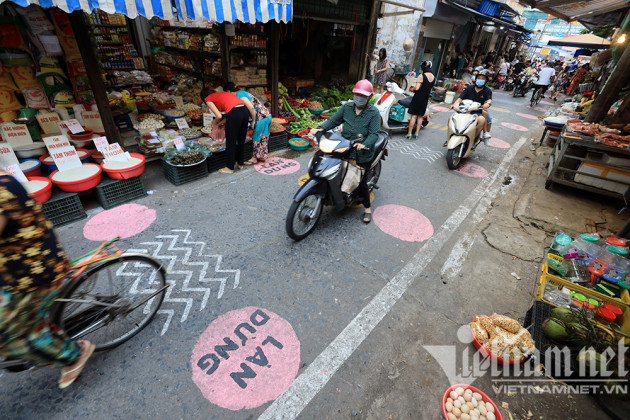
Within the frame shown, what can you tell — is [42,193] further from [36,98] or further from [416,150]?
[416,150]

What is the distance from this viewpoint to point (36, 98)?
4320 mm

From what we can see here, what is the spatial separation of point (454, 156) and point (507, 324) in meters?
4.68

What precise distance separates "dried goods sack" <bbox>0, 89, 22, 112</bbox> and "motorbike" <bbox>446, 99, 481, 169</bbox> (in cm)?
780

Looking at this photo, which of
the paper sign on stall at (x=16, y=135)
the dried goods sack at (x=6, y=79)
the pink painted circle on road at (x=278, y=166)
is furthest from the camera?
the pink painted circle on road at (x=278, y=166)

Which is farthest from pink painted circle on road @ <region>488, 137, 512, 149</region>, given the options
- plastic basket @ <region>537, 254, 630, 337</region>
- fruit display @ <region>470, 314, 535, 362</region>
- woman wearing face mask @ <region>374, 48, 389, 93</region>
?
fruit display @ <region>470, 314, 535, 362</region>

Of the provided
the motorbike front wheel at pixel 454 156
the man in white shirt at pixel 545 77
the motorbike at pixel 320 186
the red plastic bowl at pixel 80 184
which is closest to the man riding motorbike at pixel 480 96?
the motorbike front wheel at pixel 454 156

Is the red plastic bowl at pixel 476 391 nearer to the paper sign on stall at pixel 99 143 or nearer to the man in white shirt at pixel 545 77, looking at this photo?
the paper sign on stall at pixel 99 143

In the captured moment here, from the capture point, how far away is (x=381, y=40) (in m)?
13.9

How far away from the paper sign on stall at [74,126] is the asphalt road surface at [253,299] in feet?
3.82

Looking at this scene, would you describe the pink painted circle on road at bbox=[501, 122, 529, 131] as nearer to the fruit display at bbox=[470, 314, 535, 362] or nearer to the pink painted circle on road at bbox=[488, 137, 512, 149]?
the pink painted circle on road at bbox=[488, 137, 512, 149]

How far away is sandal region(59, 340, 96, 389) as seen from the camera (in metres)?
2.03

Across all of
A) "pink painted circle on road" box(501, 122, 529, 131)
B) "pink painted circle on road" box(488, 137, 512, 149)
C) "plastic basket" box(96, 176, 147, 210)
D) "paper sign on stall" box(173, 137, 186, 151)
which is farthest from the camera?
"pink painted circle on road" box(501, 122, 529, 131)

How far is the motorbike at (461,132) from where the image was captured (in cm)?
627

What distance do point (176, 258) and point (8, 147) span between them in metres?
2.69
